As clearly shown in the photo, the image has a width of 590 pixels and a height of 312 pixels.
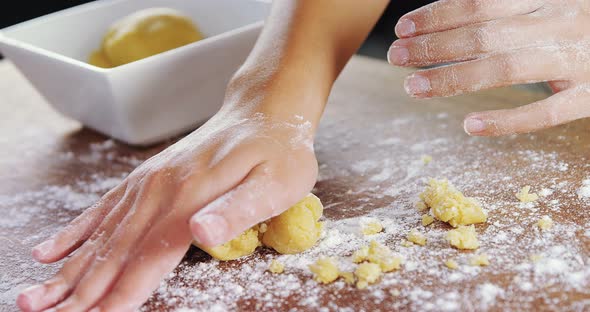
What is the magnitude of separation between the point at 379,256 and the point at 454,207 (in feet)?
0.44

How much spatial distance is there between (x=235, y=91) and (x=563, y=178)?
0.49 meters

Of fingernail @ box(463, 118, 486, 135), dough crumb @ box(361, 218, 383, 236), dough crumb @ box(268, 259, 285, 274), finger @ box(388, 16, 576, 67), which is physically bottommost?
dough crumb @ box(268, 259, 285, 274)

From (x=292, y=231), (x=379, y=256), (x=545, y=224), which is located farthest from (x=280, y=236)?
(x=545, y=224)

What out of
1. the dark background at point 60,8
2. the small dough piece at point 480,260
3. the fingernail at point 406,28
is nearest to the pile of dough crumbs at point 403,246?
the small dough piece at point 480,260

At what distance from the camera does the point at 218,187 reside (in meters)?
0.82

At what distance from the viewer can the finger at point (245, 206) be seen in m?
0.74

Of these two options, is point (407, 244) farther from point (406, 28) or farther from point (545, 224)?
point (406, 28)

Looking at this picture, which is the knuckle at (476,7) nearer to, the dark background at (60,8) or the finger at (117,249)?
the finger at (117,249)

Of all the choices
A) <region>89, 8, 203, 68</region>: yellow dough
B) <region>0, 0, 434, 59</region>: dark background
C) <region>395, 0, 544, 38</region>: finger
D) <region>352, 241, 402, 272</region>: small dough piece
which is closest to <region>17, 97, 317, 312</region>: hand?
<region>352, 241, 402, 272</region>: small dough piece

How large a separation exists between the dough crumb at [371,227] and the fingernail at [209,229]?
22cm

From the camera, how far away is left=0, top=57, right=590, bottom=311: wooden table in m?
0.76

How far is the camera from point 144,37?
4.13 feet

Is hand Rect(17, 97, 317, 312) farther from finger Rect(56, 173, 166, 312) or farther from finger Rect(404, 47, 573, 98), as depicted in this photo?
finger Rect(404, 47, 573, 98)

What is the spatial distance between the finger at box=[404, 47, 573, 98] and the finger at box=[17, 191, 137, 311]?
406mm
